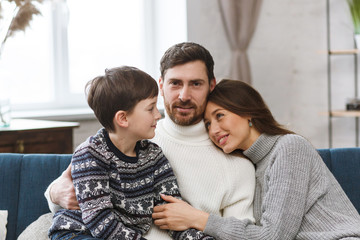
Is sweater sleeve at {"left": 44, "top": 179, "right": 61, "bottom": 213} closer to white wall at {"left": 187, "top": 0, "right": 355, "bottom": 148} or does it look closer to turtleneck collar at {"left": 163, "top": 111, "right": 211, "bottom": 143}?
turtleneck collar at {"left": 163, "top": 111, "right": 211, "bottom": 143}

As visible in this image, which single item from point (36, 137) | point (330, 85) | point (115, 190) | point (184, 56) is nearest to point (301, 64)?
point (330, 85)

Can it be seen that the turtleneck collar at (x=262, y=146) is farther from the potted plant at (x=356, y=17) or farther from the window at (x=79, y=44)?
the potted plant at (x=356, y=17)

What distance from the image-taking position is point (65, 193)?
1.80 metres

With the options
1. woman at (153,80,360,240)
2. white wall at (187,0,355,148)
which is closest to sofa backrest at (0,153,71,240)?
woman at (153,80,360,240)

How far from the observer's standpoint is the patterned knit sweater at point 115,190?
1643 mm

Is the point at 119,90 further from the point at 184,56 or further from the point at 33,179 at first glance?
the point at 33,179

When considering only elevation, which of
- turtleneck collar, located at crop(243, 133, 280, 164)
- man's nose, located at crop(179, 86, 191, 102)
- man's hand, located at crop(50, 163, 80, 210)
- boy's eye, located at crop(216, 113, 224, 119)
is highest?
man's nose, located at crop(179, 86, 191, 102)

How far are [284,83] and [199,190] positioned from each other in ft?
10.1

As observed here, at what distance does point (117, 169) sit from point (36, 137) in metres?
1.46

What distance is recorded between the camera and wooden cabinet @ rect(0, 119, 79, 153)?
293 centimetres

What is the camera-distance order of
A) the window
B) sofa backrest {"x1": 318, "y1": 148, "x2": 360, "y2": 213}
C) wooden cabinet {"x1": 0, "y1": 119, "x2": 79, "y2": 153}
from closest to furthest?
sofa backrest {"x1": 318, "y1": 148, "x2": 360, "y2": 213}, wooden cabinet {"x1": 0, "y1": 119, "x2": 79, "y2": 153}, the window

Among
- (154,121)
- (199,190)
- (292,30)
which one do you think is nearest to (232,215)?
(199,190)

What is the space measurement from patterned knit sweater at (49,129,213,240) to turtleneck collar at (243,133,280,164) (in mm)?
336

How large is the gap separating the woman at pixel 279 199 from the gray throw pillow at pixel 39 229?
1.34ft
